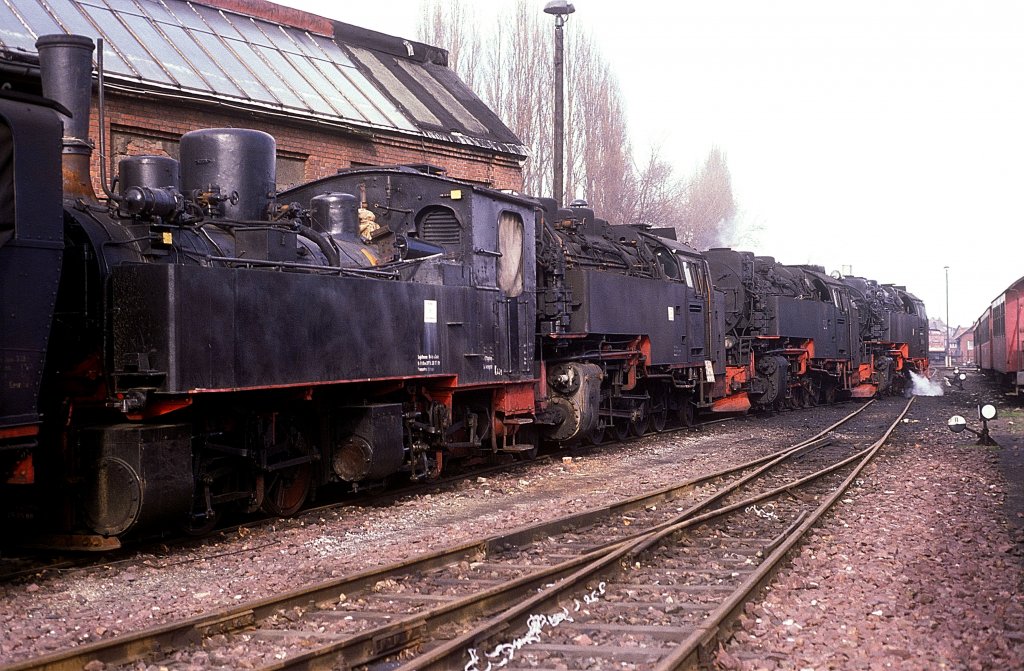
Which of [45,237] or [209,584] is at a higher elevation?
[45,237]

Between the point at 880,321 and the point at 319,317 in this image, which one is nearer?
the point at 319,317

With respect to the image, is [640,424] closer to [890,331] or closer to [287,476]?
[287,476]

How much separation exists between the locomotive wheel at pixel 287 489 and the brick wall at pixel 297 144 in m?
7.07

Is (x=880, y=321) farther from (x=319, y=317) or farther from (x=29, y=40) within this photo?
(x=319, y=317)

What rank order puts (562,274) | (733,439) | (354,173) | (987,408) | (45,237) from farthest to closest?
(733,439) < (987,408) < (562,274) < (354,173) < (45,237)

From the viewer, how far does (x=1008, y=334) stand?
2580cm

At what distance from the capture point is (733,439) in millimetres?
16250

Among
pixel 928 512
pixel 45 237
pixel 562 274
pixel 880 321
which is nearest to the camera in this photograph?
pixel 45 237

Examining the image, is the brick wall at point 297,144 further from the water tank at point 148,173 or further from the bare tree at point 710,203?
the bare tree at point 710,203

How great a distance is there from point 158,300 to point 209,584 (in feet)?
6.01

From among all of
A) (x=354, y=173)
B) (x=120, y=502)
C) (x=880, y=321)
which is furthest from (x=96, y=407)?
(x=880, y=321)

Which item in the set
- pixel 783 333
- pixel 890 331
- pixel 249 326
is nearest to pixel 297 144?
pixel 249 326

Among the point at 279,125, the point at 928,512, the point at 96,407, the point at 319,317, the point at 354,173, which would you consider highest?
the point at 279,125

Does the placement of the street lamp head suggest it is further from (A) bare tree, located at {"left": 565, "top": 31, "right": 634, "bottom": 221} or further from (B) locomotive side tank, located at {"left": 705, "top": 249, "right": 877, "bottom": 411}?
(A) bare tree, located at {"left": 565, "top": 31, "right": 634, "bottom": 221}
